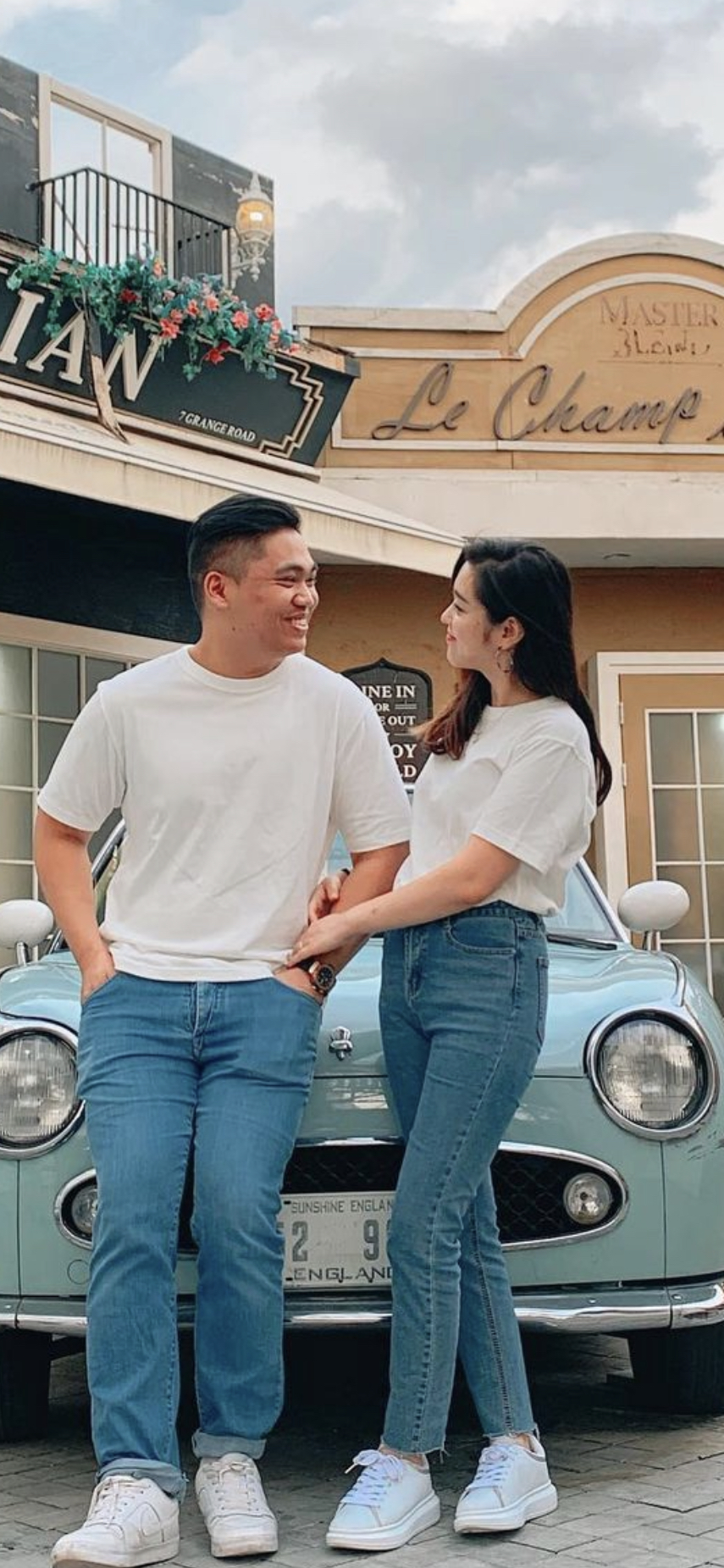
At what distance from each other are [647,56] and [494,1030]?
12.0 m

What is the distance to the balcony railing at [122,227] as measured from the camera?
29.1 feet

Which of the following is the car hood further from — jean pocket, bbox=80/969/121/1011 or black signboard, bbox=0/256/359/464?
black signboard, bbox=0/256/359/464

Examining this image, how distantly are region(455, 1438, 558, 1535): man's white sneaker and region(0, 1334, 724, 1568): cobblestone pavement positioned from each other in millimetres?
30

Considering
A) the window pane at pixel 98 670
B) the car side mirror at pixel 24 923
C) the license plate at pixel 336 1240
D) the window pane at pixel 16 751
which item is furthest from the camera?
the window pane at pixel 98 670

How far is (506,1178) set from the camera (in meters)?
3.23

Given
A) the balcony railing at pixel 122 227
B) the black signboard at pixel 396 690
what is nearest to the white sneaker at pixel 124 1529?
the balcony railing at pixel 122 227

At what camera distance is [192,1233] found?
2.99 metres

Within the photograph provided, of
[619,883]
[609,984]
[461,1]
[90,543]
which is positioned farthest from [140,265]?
[609,984]

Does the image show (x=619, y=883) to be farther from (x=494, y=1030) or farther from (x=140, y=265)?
(x=494, y=1030)

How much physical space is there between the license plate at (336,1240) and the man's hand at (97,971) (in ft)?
1.69

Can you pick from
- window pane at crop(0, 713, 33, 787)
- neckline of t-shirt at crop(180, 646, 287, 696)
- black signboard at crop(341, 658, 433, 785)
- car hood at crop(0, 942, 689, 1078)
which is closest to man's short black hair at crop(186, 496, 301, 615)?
neckline of t-shirt at crop(180, 646, 287, 696)

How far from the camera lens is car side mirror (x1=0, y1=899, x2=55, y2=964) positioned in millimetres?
4152

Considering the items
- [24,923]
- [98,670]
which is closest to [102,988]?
[24,923]

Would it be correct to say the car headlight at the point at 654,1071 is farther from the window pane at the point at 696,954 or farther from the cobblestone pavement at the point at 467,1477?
the window pane at the point at 696,954
